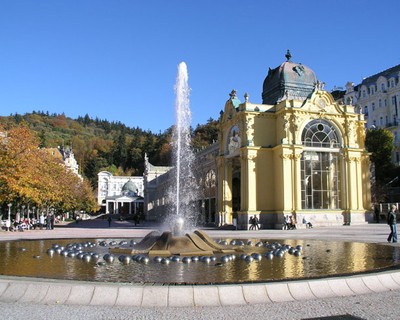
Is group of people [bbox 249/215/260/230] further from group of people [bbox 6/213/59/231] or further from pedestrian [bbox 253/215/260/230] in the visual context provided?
group of people [bbox 6/213/59/231]

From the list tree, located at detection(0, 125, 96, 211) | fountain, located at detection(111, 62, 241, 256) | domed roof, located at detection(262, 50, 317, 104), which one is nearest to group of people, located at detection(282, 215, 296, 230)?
fountain, located at detection(111, 62, 241, 256)

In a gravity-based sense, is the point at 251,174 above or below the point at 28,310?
above

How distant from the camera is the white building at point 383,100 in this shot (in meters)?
75.1

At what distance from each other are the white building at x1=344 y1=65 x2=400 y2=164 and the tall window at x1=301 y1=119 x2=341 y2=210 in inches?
1095

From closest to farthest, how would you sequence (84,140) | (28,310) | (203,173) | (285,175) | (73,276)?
(28,310) → (73,276) → (285,175) → (203,173) → (84,140)

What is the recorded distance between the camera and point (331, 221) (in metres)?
44.9

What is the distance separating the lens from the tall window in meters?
45.4

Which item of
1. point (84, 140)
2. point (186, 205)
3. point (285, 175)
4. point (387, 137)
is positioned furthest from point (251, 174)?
point (84, 140)

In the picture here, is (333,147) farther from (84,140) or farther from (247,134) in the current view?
(84,140)

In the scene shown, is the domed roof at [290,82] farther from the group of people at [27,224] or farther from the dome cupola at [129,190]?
the dome cupola at [129,190]

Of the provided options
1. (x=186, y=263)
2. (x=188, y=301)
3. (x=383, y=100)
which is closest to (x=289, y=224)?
(x=186, y=263)

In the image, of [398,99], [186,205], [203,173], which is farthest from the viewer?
[398,99]

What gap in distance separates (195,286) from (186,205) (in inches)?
2211

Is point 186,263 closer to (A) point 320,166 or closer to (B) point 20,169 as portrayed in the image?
(B) point 20,169
